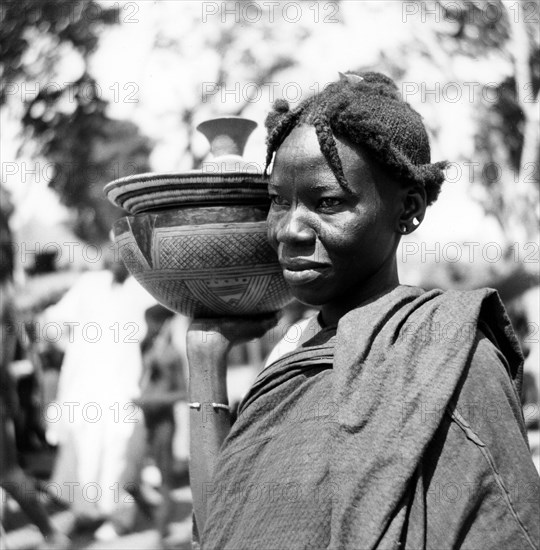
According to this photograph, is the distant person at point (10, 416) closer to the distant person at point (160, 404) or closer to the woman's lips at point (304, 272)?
the distant person at point (160, 404)

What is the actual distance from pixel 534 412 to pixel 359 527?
2.38 metres

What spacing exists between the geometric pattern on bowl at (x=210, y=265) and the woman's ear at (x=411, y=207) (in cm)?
34

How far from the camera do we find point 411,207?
1711 mm

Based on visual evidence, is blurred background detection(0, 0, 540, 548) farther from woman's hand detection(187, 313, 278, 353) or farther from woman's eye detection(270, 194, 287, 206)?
woman's eye detection(270, 194, 287, 206)

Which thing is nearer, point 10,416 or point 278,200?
point 278,200

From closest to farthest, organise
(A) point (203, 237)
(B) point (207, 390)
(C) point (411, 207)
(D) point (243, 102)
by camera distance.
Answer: (C) point (411, 207), (A) point (203, 237), (B) point (207, 390), (D) point (243, 102)

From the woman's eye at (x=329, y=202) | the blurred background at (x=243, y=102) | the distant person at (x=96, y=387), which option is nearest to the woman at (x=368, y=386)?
the woman's eye at (x=329, y=202)

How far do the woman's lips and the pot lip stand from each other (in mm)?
284

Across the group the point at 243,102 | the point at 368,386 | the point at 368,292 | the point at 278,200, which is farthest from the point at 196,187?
the point at 243,102

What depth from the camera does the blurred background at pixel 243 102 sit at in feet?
11.8

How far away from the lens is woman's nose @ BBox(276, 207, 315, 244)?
5.37ft

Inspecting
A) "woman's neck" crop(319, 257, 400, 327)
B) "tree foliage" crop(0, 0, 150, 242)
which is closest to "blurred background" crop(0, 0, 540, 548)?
"tree foliage" crop(0, 0, 150, 242)

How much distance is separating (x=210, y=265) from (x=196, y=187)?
177 millimetres

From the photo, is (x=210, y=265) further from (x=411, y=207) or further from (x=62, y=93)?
(x=62, y=93)
